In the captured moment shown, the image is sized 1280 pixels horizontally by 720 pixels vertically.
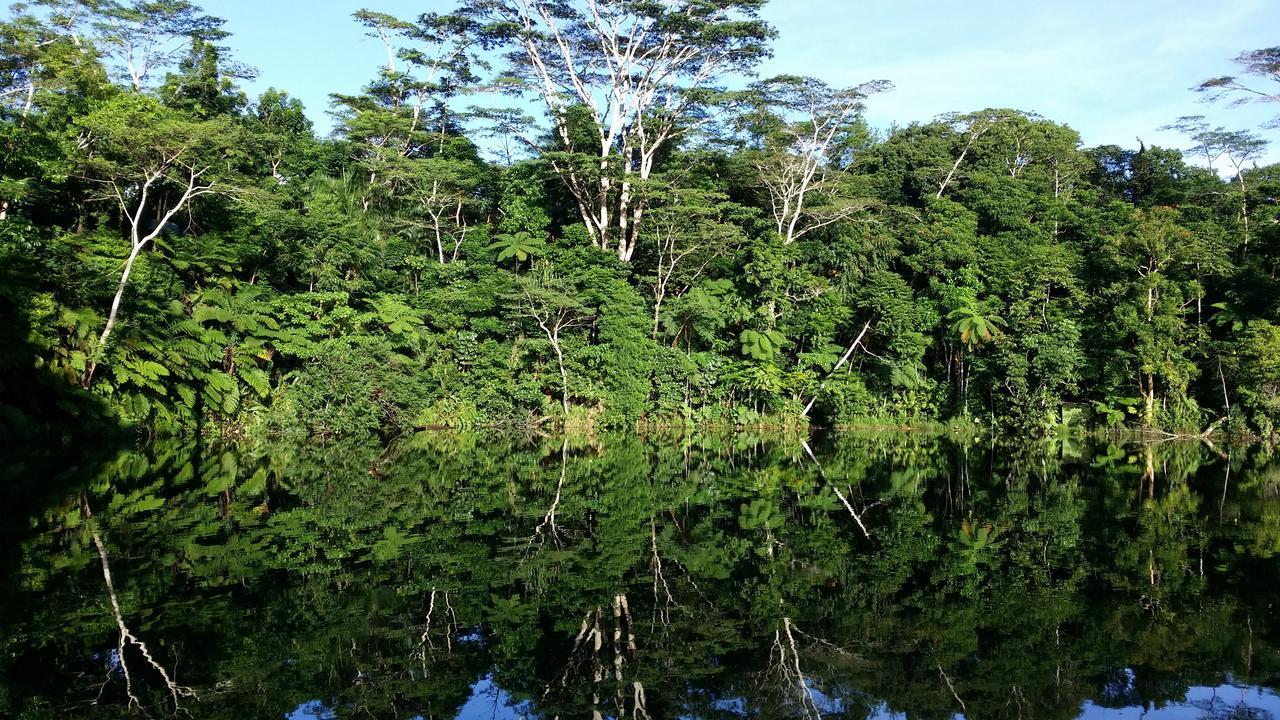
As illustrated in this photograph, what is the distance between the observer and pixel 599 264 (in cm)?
2372

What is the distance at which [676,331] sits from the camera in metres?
25.1

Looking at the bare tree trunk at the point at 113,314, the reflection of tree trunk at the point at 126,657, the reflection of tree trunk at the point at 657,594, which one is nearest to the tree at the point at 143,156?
the bare tree trunk at the point at 113,314

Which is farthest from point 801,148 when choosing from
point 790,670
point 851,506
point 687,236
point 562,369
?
point 790,670

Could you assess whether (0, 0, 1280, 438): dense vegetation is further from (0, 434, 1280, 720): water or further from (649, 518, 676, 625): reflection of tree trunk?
(649, 518, 676, 625): reflection of tree trunk

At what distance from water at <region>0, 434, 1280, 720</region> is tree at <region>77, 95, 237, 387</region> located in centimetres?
823

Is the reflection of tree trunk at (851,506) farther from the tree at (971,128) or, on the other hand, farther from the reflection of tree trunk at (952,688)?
the tree at (971,128)

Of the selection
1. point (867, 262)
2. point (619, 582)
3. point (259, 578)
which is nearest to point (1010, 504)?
point (619, 582)

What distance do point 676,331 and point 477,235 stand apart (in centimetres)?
655

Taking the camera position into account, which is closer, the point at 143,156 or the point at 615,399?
the point at 143,156

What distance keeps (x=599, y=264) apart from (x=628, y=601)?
59.6 ft

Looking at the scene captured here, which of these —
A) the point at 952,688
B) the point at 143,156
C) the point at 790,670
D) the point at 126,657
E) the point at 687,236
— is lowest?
the point at 126,657

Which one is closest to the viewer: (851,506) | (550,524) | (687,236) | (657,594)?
(657,594)

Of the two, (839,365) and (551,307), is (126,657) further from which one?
(839,365)

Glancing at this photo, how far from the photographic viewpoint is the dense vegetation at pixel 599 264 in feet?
64.2
